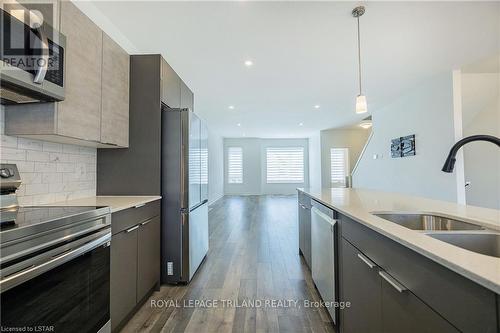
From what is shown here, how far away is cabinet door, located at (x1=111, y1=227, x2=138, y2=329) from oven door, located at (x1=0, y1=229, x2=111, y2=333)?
10 cm

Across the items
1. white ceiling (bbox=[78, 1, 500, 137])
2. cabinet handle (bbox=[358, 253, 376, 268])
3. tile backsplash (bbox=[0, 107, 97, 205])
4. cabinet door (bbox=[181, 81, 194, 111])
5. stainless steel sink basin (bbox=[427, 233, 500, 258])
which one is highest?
white ceiling (bbox=[78, 1, 500, 137])

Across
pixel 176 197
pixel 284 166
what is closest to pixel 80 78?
pixel 176 197

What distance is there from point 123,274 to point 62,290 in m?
0.57

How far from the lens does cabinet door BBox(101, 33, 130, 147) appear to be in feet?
6.32

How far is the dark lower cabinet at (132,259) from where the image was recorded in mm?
1585

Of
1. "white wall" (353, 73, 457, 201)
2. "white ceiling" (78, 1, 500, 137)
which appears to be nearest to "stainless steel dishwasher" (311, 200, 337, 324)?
"white ceiling" (78, 1, 500, 137)

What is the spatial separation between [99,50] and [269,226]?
3.99m

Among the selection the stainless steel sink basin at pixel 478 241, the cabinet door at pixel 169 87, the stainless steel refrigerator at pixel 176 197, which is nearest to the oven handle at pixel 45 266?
the stainless steel refrigerator at pixel 176 197

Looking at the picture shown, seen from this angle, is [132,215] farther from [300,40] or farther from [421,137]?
[421,137]

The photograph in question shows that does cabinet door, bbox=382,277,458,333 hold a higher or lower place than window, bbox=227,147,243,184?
lower

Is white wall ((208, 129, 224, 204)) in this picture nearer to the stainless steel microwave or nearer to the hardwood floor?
the hardwood floor

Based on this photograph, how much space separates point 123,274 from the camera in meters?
1.67

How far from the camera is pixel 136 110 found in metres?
2.34

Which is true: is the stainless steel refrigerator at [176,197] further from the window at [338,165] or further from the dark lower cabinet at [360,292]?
the window at [338,165]
